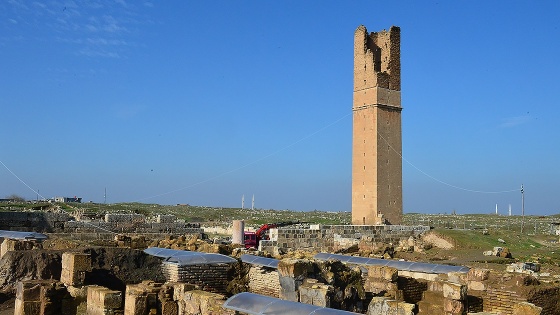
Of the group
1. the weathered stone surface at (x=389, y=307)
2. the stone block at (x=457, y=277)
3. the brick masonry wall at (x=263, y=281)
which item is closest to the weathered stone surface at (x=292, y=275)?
the brick masonry wall at (x=263, y=281)

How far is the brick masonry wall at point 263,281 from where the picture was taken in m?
11.3

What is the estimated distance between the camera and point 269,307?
23.1 ft

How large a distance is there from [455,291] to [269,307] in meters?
3.85

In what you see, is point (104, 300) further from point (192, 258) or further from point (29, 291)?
point (192, 258)

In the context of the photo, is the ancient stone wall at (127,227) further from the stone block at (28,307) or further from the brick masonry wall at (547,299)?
the brick masonry wall at (547,299)

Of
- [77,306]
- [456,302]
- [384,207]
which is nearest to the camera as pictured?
[456,302]

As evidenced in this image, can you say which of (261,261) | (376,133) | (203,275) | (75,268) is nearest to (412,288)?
(261,261)

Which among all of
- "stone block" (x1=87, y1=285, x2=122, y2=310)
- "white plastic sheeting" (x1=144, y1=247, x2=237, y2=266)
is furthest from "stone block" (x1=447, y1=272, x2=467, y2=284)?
"stone block" (x1=87, y1=285, x2=122, y2=310)

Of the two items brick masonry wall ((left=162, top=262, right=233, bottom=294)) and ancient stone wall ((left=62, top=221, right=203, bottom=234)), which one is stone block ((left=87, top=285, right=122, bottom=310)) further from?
ancient stone wall ((left=62, top=221, right=203, bottom=234))

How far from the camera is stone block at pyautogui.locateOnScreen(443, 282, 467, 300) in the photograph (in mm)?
9180

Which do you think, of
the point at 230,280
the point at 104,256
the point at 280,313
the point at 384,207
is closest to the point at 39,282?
the point at 104,256

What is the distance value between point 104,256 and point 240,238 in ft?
34.2

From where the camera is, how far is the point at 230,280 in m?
11.9

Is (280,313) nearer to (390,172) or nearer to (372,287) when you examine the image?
(372,287)
